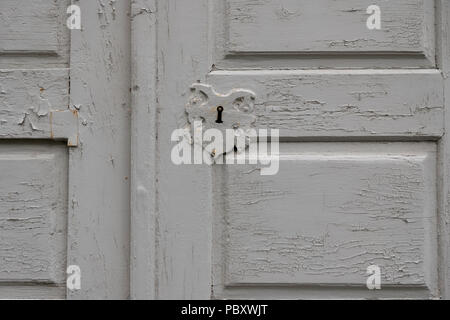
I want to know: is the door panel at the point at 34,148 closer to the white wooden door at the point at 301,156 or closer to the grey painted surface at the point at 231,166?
the grey painted surface at the point at 231,166

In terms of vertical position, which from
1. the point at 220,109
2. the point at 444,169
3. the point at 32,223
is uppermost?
the point at 220,109

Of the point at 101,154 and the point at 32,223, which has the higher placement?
the point at 101,154

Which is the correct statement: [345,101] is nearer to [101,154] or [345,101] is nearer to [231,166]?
[231,166]

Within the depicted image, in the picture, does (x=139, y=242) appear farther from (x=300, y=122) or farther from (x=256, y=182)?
(x=300, y=122)

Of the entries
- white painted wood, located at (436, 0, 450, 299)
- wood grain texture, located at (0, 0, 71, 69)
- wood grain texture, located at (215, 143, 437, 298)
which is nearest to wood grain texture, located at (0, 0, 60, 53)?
wood grain texture, located at (0, 0, 71, 69)

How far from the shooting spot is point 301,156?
1.25 m

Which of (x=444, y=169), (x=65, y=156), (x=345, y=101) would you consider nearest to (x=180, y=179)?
(x=65, y=156)

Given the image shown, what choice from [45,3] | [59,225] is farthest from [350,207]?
[45,3]

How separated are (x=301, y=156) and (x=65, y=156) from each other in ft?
1.62

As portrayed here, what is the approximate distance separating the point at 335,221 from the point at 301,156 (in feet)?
0.49

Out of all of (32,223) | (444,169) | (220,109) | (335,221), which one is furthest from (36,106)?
(444,169)

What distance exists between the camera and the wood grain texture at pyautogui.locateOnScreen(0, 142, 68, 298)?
126cm

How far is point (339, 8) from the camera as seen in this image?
1259 mm
